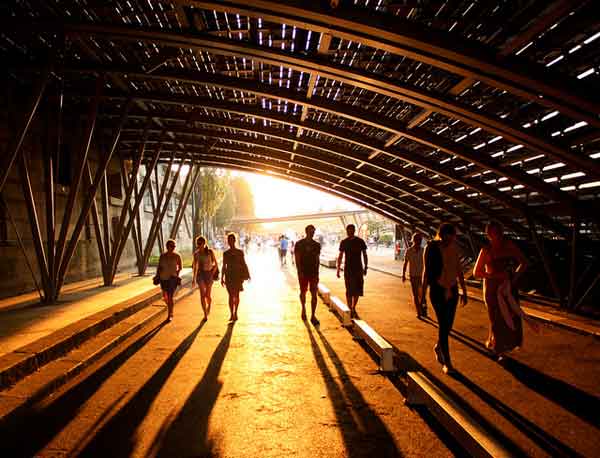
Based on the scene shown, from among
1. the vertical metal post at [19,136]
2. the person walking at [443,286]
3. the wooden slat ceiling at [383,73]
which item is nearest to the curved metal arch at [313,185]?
the wooden slat ceiling at [383,73]

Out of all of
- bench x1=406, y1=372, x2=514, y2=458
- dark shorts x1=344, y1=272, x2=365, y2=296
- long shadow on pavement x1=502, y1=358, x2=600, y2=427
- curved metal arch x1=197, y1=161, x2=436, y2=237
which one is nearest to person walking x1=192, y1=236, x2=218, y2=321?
dark shorts x1=344, y1=272, x2=365, y2=296

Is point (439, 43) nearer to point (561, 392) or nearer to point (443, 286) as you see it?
point (443, 286)

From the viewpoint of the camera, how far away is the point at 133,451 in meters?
3.07

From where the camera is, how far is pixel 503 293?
5.38 metres

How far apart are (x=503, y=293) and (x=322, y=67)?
4999 millimetres

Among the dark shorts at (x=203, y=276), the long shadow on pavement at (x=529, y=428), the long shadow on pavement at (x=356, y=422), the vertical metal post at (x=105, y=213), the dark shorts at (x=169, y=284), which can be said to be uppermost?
the vertical metal post at (x=105, y=213)

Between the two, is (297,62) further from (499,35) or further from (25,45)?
(25,45)

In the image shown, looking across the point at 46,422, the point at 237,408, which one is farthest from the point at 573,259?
the point at 46,422

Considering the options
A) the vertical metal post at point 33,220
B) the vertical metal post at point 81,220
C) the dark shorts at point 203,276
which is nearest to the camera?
the dark shorts at point 203,276

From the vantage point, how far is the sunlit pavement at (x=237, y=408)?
124 inches

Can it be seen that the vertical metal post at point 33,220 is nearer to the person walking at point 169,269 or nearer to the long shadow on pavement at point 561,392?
the person walking at point 169,269

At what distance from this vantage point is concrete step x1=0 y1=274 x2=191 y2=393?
459 cm

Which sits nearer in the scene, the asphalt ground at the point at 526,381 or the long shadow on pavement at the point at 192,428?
the long shadow on pavement at the point at 192,428

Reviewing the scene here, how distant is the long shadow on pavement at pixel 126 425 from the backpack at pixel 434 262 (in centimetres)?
363
